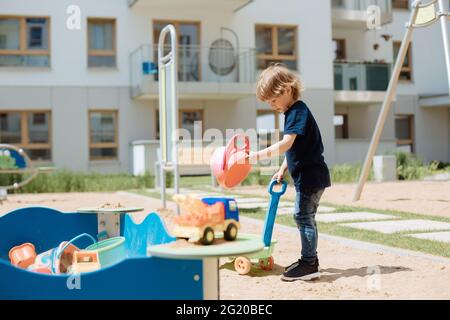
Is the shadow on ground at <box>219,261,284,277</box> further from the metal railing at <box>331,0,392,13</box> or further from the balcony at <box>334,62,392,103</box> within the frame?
the metal railing at <box>331,0,392,13</box>

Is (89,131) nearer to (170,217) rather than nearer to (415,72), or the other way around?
(170,217)

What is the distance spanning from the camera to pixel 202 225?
232 centimetres

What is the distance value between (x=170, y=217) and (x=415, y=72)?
58.4 feet

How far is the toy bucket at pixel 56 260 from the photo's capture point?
2998mm

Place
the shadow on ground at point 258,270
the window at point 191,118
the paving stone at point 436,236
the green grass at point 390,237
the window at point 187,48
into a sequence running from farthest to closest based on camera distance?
1. the window at point 191,118
2. the window at point 187,48
3. the paving stone at point 436,236
4. the green grass at point 390,237
5. the shadow on ground at point 258,270

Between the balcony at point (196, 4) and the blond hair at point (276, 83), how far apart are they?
1423 cm

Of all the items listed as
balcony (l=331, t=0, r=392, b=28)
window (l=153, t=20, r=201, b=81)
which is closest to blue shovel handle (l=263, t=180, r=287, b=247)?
window (l=153, t=20, r=201, b=81)

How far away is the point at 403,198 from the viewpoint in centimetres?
884

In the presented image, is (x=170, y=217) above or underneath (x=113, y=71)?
underneath

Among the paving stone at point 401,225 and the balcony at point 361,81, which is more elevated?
the balcony at point 361,81

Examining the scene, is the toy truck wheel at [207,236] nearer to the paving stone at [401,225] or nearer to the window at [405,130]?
the paving stone at [401,225]

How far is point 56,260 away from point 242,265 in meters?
1.19

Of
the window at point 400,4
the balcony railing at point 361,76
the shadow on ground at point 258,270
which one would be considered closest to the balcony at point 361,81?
the balcony railing at point 361,76

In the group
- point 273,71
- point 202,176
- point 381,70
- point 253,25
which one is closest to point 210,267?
point 273,71
